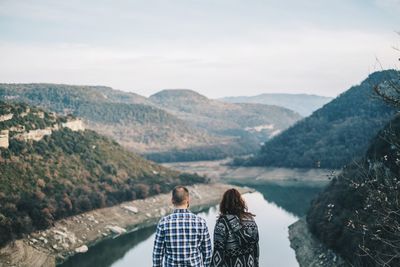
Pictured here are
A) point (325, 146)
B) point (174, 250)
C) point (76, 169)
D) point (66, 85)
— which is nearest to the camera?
point (174, 250)

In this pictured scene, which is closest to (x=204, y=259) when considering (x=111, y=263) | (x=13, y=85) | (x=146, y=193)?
(x=111, y=263)

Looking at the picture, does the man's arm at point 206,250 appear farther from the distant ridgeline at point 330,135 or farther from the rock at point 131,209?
the distant ridgeline at point 330,135

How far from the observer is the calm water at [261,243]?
36.0 m

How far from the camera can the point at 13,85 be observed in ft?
453

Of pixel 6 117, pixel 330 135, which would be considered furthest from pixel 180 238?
pixel 330 135

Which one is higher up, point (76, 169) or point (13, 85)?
point (13, 85)

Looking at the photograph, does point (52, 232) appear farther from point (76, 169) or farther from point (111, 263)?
point (76, 169)

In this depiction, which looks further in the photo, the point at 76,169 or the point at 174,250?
the point at 76,169

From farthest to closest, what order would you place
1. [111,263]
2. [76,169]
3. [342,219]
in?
[76,169]
[111,263]
[342,219]

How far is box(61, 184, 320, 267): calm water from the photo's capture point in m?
36.0

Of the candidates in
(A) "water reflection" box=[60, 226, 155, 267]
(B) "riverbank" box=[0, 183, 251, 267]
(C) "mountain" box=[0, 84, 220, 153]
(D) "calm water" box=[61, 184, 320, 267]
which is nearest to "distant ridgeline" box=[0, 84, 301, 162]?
Answer: (C) "mountain" box=[0, 84, 220, 153]

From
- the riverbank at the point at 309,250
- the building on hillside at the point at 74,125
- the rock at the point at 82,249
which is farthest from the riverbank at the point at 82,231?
the riverbank at the point at 309,250

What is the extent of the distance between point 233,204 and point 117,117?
15001cm

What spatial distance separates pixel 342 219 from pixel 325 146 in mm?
64605
